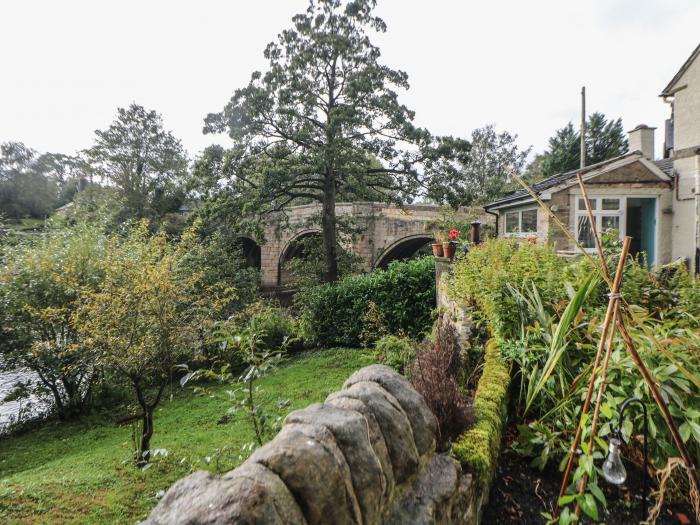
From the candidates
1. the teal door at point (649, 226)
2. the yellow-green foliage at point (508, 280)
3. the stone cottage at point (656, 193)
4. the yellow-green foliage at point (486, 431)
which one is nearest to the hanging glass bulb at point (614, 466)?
the yellow-green foliage at point (486, 431)

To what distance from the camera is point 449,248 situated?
7.73 metres

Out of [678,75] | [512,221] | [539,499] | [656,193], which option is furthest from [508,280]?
[512,221]

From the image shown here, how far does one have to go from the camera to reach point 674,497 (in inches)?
83.4

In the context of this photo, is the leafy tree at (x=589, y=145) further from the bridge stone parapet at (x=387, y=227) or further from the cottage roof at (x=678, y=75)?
the cottage roof at (x=678, y=75)

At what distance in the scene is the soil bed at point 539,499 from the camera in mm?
2047

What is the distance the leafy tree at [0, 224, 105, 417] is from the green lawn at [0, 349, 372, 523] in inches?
31.7

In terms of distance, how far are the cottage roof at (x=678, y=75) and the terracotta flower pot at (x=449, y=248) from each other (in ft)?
19.9

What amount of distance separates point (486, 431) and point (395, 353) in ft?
14.5

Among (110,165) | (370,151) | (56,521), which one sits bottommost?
(56,521)

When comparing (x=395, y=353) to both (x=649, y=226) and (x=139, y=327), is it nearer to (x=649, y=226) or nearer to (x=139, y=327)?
(x=139, y=327)

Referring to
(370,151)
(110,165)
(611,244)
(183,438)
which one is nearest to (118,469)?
(183,438)

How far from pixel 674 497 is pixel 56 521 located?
4563 millimetres

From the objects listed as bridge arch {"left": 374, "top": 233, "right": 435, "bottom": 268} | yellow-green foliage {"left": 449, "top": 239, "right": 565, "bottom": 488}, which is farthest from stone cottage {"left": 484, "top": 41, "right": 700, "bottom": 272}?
bridge arch {"left": 374, "top": 233, "right": 435, "bottom": 268}

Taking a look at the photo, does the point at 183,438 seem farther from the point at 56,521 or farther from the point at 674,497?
the point at 674,497
